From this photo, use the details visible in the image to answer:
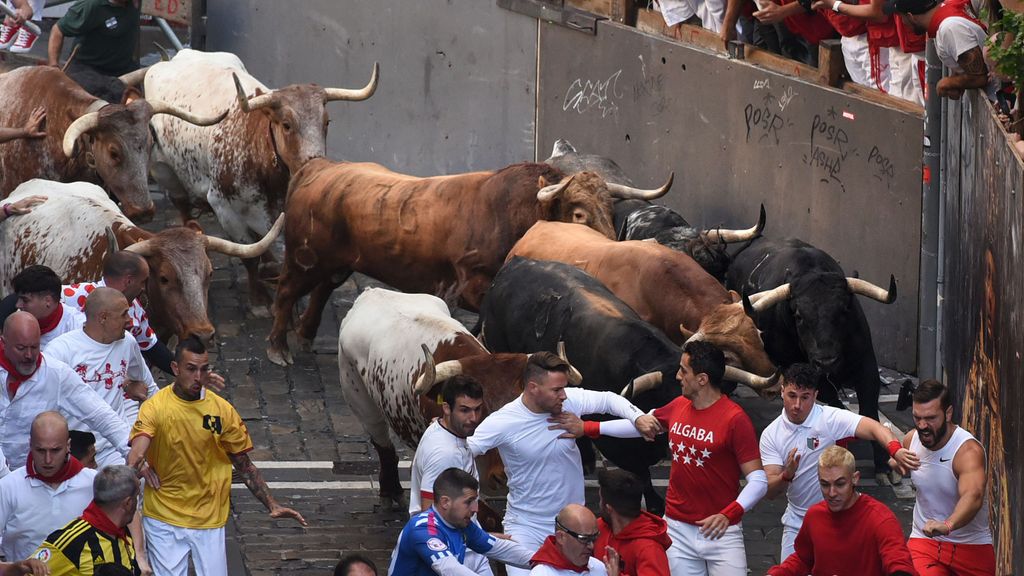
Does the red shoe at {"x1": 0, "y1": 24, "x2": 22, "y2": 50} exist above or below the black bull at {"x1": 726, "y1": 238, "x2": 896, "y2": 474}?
above

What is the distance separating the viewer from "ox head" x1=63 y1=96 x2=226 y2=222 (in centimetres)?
1438

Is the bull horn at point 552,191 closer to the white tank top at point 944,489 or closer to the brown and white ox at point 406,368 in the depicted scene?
Answer: the brown and white ox at point 406,368

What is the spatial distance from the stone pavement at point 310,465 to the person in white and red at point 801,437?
5.39ft

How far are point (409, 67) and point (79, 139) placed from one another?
647 centimetres

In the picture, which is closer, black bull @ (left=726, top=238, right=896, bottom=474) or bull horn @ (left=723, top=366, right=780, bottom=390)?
bull horn @ (left=723, top=366, right=780, bottom=390)

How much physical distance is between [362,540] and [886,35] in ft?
21.7

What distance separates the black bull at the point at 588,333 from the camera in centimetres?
1132

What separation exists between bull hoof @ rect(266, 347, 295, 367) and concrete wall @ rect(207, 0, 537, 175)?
560 centimetres

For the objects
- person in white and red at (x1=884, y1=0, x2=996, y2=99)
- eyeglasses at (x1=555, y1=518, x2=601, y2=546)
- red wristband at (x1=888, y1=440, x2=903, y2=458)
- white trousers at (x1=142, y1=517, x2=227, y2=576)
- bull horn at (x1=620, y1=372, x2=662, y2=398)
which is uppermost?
person in white and red at (x1=884, y1=0, x2=996, y2=99)

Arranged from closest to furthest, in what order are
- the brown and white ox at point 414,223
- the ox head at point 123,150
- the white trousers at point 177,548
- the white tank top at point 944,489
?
1. the white tank top at point 944,489
2. the white trousers at point 177,548
3. the ox head at point 123,150
4. the brown and white ox at point 414,223

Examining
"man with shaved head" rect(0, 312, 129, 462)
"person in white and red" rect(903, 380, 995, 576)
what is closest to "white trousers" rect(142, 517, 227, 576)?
"man with shaved head" rect(0, 312, 129, 462)

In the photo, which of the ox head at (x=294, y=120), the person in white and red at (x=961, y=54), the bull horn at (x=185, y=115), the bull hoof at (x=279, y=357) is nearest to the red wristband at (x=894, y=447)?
the person in white and red at (x=961, y=54)

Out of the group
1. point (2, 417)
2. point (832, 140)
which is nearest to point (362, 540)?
point (2, 417)

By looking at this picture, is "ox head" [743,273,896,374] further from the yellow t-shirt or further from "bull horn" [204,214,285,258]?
the yellow t-shirt
